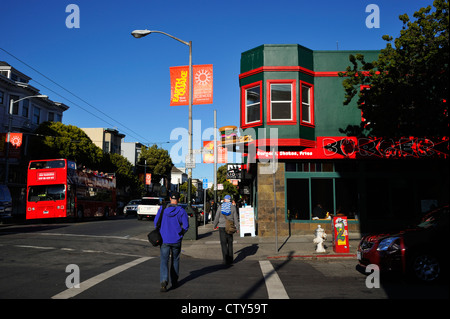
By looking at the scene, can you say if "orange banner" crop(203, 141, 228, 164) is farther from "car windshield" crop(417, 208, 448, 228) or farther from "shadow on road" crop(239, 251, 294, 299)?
"car windshield" crop(417, 208, 448, 228)

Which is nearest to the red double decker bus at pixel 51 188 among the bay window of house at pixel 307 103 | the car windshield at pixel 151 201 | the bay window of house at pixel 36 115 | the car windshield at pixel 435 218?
the car windshield at pixel 151 201

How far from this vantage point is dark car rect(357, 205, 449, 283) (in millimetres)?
7281

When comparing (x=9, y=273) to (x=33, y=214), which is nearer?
(x=9, y=273)

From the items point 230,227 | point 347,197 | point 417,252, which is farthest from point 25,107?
point 417,252

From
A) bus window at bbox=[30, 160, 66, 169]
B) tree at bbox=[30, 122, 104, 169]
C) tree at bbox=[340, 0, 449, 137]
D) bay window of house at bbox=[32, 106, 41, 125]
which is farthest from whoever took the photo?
bay window of house at bbox=[32, 106, 41, 125]

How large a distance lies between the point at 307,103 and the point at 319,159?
8.78 ft

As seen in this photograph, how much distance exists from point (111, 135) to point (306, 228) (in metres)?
54.3

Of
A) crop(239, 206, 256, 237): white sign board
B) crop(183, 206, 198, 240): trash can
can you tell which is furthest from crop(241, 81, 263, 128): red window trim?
crop(183, 206, 198, 240): trash can

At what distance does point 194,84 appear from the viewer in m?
16.8

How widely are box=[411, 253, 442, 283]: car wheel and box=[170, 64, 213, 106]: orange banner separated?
11.2 metres

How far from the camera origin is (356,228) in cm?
1698

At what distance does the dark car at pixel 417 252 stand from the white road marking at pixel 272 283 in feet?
6.93
